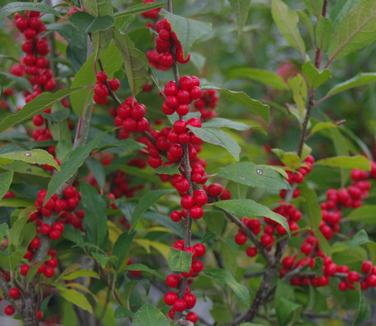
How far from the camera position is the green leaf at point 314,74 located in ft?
4.23

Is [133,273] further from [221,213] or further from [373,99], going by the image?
[373,99]

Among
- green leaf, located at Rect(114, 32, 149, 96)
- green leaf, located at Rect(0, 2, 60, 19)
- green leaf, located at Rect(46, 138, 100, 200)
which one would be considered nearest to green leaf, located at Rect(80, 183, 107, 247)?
green leaf, located at Rect(46, 138, 100, 200)

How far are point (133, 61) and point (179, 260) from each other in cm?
36

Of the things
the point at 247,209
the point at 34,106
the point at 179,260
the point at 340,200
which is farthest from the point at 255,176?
the point at 340,200

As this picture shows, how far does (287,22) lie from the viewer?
4.83ft

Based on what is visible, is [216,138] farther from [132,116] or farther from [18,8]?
[18,8]

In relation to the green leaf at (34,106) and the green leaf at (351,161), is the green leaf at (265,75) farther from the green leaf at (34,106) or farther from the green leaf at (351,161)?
the green leaf at (34,106)

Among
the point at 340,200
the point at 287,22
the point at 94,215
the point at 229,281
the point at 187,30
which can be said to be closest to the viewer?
the point at 187,30

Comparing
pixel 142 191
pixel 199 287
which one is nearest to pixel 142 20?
pixel 142 191

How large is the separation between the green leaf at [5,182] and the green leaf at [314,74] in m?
0.62

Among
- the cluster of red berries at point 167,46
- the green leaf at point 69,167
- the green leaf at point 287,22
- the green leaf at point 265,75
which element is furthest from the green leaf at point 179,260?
the green leaf at point 265,75

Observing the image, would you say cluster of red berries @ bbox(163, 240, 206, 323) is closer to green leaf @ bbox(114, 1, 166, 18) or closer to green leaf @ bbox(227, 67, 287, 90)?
green leaf @ bbox(114, 1, 166, 18)

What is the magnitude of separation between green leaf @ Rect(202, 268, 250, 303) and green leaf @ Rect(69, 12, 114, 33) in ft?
1.69

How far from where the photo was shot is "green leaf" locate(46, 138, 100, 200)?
3.62ft
